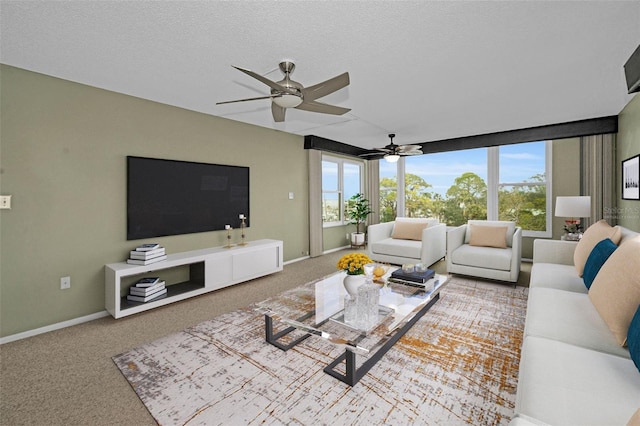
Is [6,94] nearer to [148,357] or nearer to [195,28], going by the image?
[195,28]

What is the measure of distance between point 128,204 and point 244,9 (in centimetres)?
253

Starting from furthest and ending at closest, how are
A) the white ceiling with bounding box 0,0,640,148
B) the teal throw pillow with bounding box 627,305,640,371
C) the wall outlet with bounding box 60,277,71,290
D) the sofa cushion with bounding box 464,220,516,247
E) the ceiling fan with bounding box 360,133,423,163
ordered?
1. the ceiling fan with bounding box 360,133,423,163
2. the sofa cushion with bounding box 464,220,516,247
3. the wall outlet with bounding box 60,277,71,290
4. the white ceiling with bounding box 0,0,640,148
5. the teal throw pillow with bounding box 627,305,640,371

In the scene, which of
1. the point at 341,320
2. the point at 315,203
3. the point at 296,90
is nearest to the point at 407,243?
the point at 315,203

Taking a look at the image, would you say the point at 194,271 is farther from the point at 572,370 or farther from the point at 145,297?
the point at 572,370

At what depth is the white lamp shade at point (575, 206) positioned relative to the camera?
152 inches

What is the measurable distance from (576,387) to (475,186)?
17.8 ft

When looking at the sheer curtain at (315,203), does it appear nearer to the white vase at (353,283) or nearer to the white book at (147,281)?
the white book at (147,281)

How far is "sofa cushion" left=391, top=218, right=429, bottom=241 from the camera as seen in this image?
16.5 ft

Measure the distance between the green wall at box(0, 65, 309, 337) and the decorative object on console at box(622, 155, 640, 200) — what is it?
543 centimetres

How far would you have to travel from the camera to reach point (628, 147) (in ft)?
12.1

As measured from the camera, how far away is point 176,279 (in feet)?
12.2

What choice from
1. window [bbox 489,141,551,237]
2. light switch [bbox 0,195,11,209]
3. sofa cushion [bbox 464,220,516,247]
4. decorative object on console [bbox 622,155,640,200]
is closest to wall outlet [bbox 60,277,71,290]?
light switch [bbox 0,195,11,209]

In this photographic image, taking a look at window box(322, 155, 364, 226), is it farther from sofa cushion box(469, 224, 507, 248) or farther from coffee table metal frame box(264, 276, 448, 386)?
coffee table metal frame box(264, 276, 448, 386)

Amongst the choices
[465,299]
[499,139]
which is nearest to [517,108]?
[499,139]
